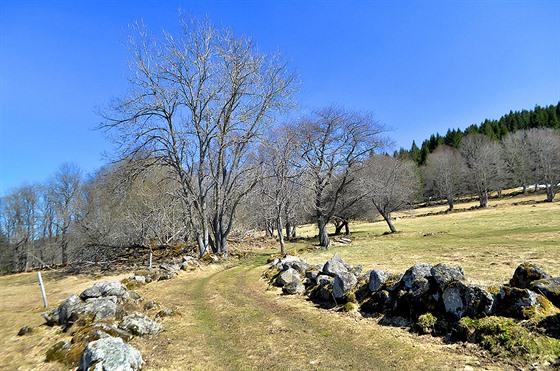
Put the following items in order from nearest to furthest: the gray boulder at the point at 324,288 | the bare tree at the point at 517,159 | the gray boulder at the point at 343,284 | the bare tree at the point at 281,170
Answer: the gray boulder at the point at 343,284 → the gray boulder at the point at 324,288 → the bare tree at the point at 281,170 → the bare tree at the point at 517,159

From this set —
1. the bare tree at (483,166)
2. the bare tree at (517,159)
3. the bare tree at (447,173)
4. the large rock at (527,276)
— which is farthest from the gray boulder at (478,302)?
the bare tree at (517,159)

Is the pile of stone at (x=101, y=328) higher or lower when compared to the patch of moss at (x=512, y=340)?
higher

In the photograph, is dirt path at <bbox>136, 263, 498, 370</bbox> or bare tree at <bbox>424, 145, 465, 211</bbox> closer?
dirt path at <bbox>136, 263, 498, 370</bbox>

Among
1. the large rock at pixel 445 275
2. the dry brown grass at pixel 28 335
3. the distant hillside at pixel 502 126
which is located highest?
the distant hillside at pixel 502 126

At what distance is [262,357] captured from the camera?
233 inches

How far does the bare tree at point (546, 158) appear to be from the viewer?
4725 cm

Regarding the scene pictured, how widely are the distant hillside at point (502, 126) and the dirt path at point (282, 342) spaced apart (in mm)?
69539

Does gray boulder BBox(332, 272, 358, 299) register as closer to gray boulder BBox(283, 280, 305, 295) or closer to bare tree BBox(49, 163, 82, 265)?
Answer: gray boulder BBox(283, 280, 305, 295)

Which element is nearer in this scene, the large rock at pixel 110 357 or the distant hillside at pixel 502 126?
the large rock at pixel 110 357

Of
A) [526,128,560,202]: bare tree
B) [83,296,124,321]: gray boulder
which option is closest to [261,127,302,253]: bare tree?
[83,296,124,321]: gray boulder

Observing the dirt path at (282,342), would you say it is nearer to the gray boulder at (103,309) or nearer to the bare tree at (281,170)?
the gray boulder at (103,309)

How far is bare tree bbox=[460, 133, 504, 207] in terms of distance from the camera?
5491 centimetres

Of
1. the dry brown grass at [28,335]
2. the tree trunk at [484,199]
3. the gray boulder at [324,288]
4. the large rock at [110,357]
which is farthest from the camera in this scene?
the tree trunk at [484,199]

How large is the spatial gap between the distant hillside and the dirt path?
69.5m
